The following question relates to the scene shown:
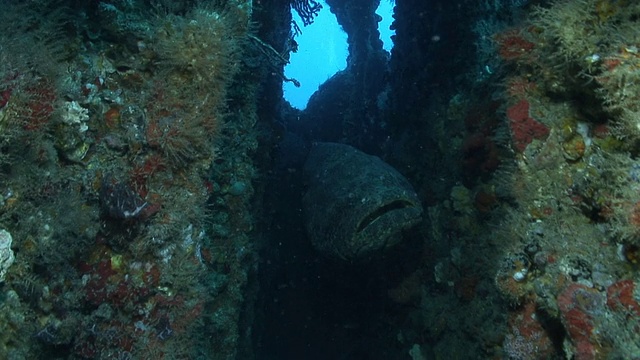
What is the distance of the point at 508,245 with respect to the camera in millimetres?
3902

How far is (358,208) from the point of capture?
557 cm

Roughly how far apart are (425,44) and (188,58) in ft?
18.1

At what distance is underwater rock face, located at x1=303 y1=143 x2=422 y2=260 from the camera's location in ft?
18.0

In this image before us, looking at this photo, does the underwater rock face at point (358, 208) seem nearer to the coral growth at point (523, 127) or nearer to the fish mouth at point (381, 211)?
the fish mouth at point (381, 211)

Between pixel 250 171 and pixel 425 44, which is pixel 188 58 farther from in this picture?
pixel 425 44

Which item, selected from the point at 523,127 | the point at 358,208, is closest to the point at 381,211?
the point at 358,208

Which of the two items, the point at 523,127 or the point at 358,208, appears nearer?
the point at 523,127

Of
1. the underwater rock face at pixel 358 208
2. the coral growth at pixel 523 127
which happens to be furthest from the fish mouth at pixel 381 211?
the coral growth at pixel 523 127

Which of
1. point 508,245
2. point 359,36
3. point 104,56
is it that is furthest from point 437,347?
point 359,36

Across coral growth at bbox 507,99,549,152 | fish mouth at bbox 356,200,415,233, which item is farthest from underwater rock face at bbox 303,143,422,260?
coral growth at bbox 507,99,549,152

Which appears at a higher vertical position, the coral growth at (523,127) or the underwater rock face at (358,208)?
the coral growth at (523,127)

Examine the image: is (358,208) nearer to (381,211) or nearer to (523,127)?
(381,211)

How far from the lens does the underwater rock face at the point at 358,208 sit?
18.0 ft

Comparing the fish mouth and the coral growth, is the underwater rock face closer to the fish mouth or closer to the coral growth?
the fish mouth
